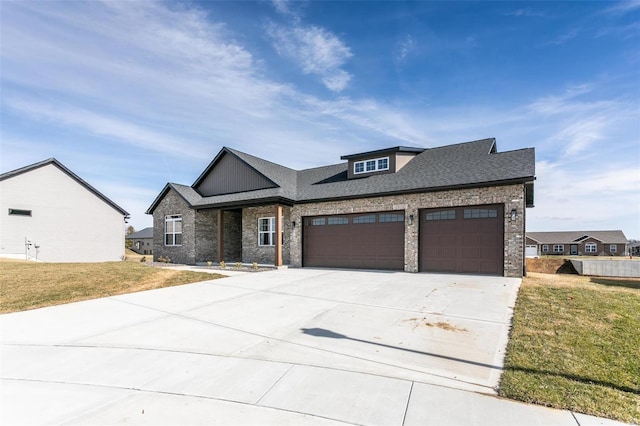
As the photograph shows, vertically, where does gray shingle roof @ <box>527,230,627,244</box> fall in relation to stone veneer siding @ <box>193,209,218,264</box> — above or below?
below

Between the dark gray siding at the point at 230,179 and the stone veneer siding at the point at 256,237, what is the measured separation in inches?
56.8

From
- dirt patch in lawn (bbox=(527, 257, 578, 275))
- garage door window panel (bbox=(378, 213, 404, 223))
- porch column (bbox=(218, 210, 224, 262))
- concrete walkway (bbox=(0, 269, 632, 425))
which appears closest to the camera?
concrete walkway (bbox=(0, 269, 632, 425))

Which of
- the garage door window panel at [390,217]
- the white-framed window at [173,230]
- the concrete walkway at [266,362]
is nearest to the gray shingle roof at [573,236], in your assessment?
the garage door window panel at [390,217]

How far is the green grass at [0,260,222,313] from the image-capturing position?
8.77 m

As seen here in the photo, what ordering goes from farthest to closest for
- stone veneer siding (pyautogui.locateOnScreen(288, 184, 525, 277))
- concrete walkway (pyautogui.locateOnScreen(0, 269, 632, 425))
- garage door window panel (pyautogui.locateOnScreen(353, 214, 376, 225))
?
garage door window panel (pyautogui.locateOnScreen(353, 214, 376, 225))
stone veneer siding (pyautogui.locateOnScreen(288, 184, 525, 277))
concrete walkway (pyautogui.locateOnScreen(0, 269, 632, 425))

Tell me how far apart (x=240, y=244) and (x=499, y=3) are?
732 inches

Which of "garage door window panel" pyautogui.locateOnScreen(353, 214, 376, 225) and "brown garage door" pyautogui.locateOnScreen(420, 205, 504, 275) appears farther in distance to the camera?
"garage door window panel" pyautogui.locateOnScreen(353, 214, 376, 225)

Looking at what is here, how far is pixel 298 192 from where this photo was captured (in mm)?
17891

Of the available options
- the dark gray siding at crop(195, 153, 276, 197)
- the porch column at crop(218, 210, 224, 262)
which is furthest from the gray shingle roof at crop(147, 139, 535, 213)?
the porch column at crop(218, 210, 224, 262)

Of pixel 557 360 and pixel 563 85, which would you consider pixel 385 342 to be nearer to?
pixel 557 360

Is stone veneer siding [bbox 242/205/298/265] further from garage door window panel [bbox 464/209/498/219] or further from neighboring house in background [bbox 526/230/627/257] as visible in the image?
neighboring house in background [bbox 526/230/627/257]

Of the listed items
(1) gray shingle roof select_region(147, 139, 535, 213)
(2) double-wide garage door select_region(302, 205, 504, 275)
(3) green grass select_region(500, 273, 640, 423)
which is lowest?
(3) green grass select_region(500, 273, 640, 423)

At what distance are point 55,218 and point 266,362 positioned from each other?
25468mm

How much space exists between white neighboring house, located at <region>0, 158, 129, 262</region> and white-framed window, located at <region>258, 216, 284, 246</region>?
1503 centimetres
